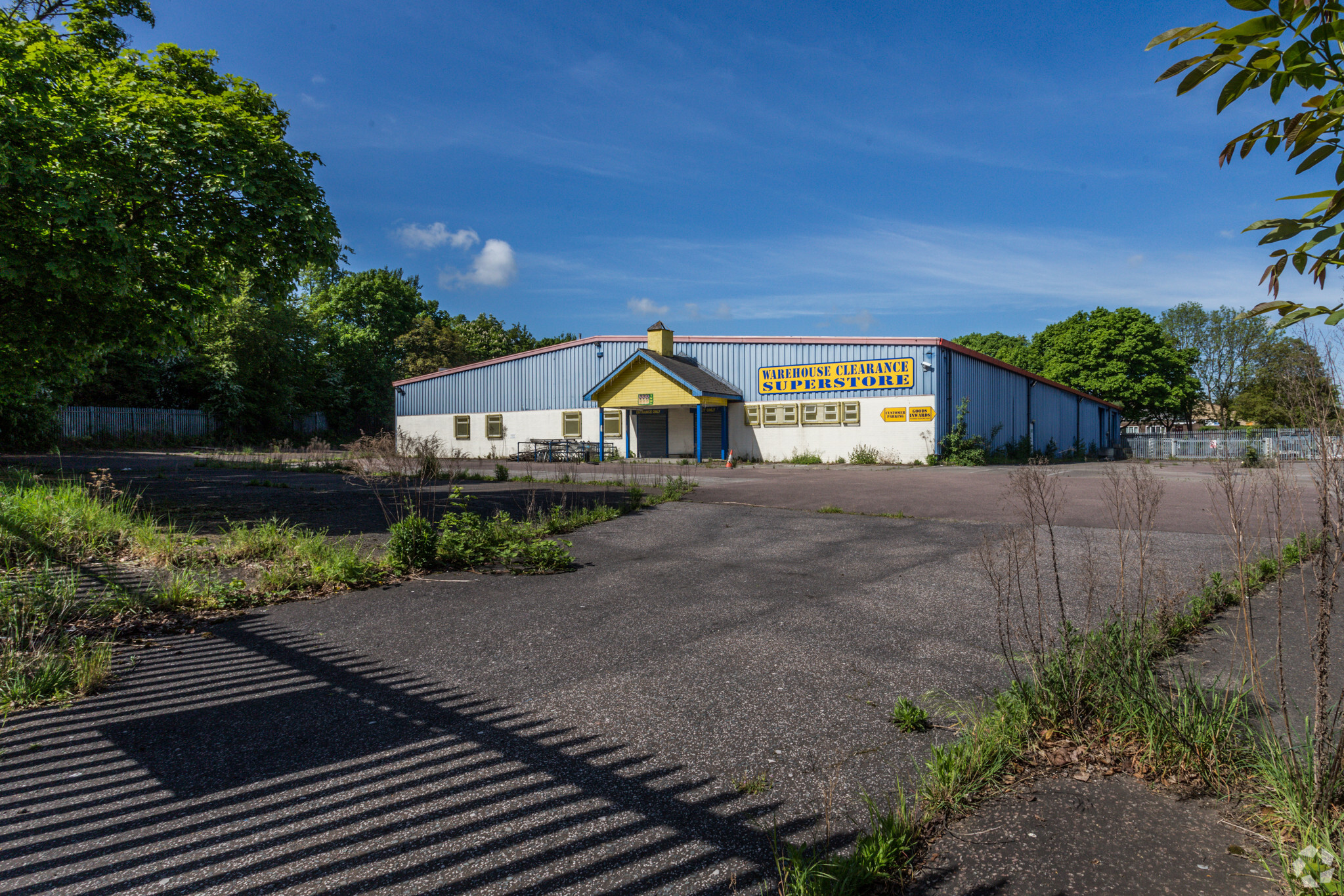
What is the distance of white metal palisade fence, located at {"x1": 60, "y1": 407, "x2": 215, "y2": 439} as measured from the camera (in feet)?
101

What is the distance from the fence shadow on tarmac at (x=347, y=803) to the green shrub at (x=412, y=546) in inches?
119

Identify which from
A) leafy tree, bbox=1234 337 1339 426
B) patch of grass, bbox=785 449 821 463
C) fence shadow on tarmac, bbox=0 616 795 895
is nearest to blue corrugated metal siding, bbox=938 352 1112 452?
patch of grass, bbox=785 449 821 463

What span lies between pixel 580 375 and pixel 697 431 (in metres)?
7.48

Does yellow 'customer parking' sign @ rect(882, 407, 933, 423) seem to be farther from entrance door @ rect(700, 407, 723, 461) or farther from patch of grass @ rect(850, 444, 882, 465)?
entrance door @ rect(700, 407, 723, 461)

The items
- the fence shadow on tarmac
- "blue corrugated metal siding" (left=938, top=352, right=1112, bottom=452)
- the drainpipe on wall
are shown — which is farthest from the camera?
the drainpipe on wall

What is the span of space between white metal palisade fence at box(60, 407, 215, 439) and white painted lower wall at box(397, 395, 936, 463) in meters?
12.1

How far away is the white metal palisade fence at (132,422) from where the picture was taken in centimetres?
3083

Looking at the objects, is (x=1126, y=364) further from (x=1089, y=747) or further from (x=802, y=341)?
(x=1089, y=747)

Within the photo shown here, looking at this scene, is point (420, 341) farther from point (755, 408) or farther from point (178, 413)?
point (755, 408)

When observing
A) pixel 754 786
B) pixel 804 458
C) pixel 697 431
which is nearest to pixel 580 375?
pixel 697 431

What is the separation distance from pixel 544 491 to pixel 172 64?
33.8 ft

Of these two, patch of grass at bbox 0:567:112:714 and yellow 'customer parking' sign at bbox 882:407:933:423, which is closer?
patch of grass at bbox 0:567:112:714

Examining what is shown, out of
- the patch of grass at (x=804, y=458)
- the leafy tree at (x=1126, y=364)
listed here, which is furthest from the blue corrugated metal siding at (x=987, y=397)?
the leafy tree at (x=1126, y=364)

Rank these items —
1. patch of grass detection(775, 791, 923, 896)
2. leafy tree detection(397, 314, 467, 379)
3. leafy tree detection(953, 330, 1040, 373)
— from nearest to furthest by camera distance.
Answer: patch of grass detection(775, 791, 923, 896), leafy tree detection(397, 314, 467, 379), leafy tree detection(953, 330, 1040, 373)
